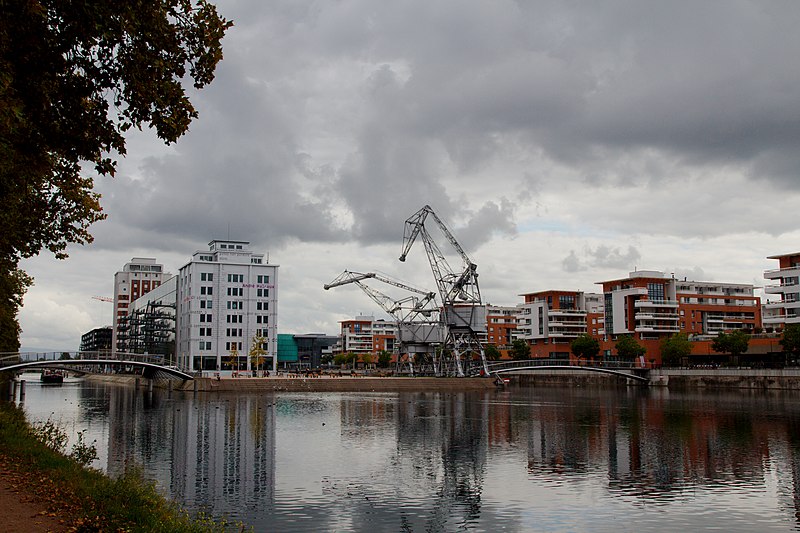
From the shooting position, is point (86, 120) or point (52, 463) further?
point (52, 463)

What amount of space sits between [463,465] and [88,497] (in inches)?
857

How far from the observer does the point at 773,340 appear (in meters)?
135

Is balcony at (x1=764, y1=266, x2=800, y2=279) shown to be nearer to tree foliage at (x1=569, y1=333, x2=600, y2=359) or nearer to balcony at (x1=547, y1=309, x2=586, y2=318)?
tree foliage at (x1=569, y1=333, x2=600, y2=359)

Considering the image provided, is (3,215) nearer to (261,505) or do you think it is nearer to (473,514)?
(261,505)

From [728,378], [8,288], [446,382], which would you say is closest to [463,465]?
[8,288]

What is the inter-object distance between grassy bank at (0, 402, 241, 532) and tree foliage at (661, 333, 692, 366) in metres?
131

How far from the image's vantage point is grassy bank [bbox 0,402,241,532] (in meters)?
17.8

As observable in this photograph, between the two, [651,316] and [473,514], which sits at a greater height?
[651,316]

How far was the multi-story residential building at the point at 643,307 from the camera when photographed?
16275cm

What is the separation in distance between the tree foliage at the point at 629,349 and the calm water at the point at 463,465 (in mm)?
78844

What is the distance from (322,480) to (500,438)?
20166 mm

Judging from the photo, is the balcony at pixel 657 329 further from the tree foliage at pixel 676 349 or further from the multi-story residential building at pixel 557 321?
the multi-story residential building at pixel 557 321

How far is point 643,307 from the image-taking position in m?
162

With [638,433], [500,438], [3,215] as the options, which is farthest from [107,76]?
[638,433]
